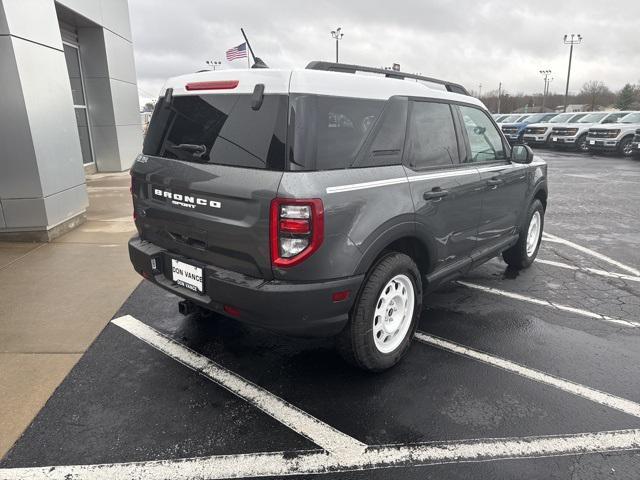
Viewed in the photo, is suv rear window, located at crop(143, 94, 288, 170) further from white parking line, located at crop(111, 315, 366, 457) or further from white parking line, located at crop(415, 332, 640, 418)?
white parking line, located at crop(415, 332, 640, 418)

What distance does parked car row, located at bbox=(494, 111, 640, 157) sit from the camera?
19.9 m

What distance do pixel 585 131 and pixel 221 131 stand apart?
2440 centimetres

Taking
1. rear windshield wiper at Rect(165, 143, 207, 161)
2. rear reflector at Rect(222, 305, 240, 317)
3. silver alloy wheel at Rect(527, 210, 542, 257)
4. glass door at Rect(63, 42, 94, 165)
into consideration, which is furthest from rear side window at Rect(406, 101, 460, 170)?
glass door at Rect(63, 42, 94, 165)

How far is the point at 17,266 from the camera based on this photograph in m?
5.15

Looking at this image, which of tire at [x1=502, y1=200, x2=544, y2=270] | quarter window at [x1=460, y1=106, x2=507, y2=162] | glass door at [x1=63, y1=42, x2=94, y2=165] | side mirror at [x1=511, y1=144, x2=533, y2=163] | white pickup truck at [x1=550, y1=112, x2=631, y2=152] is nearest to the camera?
quarter window at [x1=460, y1=106, x2=507, y2=162]

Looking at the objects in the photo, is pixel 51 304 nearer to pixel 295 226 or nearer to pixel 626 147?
pixel 295 226

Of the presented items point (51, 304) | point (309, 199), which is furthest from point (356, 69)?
point (51, 304)

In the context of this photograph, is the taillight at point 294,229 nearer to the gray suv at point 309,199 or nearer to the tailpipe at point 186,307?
the gray suv at point 309,199

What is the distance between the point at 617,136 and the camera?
65.0 feet

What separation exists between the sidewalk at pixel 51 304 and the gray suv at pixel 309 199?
95 centimetres

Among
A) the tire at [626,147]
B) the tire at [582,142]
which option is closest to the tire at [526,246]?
the tire at [626,147]

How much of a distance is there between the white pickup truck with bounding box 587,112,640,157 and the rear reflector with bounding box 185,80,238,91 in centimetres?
2201

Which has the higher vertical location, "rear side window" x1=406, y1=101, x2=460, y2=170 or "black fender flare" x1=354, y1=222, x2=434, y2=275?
"rear side window" x1=406, y1=101, x2=460, y2=170

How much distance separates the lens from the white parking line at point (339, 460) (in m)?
2.24
